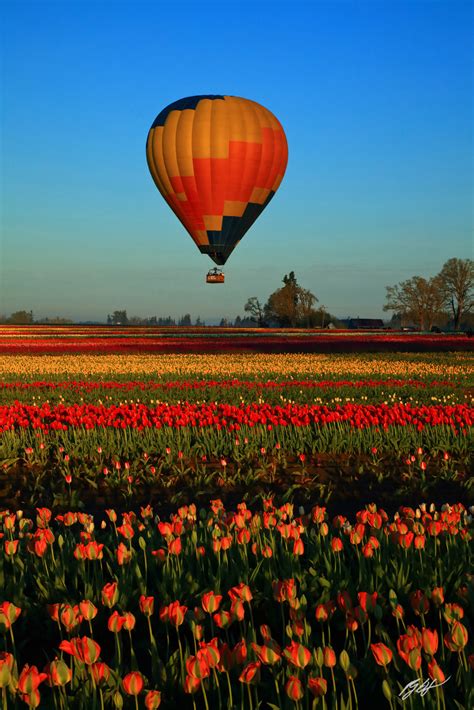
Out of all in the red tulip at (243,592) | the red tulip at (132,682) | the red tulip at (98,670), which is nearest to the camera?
the red tulip at (132,682)

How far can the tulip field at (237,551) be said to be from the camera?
3.03 metres

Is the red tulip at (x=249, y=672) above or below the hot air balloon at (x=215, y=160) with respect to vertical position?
below

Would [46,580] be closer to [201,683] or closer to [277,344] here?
[201,683]

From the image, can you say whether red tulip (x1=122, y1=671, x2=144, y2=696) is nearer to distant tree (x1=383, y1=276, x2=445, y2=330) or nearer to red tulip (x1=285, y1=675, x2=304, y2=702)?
red tulip (x1=285, y1=675, x2=304, y2=702)

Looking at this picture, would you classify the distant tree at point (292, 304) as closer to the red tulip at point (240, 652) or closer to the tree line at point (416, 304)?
the tree line at point (416, 304)

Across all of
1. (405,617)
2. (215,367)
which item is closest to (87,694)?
(405,617)

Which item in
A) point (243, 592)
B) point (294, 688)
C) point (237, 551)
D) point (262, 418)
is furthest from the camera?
point (262, 418)

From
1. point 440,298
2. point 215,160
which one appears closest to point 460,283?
point 440,298

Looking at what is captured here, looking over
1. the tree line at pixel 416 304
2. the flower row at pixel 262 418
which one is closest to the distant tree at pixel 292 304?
the tree line at pixel 416 304

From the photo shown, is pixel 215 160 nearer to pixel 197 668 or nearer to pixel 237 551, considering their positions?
pixel 237 551

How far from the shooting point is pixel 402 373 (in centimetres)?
2234

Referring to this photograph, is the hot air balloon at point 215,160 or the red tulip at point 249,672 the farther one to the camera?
the hot air balloon at point 215,160

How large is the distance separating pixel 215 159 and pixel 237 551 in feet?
113

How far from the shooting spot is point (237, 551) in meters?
4.91
